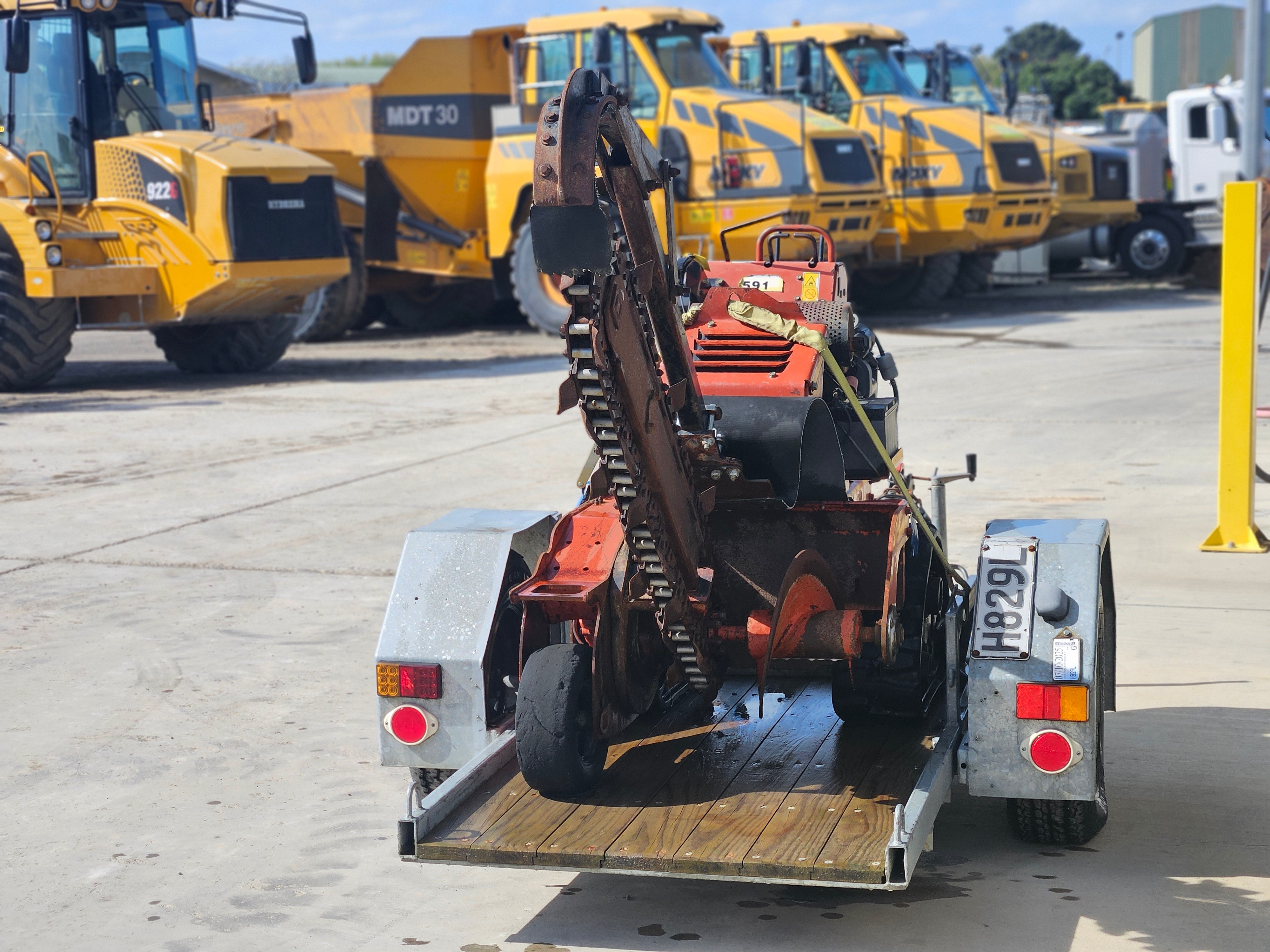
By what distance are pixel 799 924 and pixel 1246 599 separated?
Answer: 3853 mm

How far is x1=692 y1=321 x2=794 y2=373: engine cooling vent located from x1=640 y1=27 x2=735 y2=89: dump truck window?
13.6 meters

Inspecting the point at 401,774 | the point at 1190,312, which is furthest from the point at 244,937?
the point at 1190,312

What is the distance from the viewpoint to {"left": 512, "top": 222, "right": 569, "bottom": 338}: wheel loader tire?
18.3m

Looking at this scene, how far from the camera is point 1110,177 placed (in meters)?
23.0

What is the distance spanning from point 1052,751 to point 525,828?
1.33 m

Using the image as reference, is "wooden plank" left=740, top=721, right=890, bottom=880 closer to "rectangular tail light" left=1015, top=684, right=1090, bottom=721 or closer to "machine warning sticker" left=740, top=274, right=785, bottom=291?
"rectangular tail light" left=1015, top=684, right=1090, bottom=721

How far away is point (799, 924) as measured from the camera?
380 centimetres

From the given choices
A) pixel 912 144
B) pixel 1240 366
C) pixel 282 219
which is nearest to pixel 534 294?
pixel 282 219

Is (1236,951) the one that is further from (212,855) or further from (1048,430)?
(1048,430)

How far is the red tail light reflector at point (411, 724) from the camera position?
4344 mm

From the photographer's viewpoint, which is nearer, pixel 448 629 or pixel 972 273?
pixel 448 629

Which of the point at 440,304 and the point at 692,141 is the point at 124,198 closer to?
the point at 692,141

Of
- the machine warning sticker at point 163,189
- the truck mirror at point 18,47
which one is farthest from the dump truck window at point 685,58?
the truck mirror at point 18,47

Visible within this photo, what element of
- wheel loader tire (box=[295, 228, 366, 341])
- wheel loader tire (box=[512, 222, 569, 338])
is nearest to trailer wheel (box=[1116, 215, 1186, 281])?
wheel loader tire (box=[512, 222, 569, 338])
